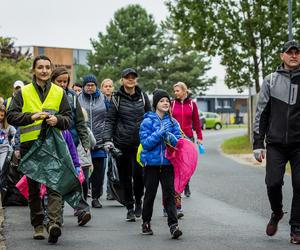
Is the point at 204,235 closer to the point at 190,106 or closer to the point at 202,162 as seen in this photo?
the point at 190,106

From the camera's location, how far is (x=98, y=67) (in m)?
78.1

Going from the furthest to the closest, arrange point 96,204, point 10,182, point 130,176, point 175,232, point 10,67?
point 10,67 < point 10,182 < point 96,204 < point 130,176 < point 175,232

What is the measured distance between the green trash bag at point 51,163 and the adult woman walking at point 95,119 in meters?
3.58

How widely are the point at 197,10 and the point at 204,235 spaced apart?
24343 mm

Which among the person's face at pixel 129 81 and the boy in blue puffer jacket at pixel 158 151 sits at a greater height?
the person's face at pixel 129 81

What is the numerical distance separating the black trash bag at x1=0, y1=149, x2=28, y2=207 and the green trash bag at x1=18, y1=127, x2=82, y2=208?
3.72 m

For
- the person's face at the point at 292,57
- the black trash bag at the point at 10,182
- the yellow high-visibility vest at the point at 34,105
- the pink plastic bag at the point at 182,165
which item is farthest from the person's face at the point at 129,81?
the black trash bag at the point at 10,182

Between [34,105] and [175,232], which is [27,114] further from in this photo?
[175,232]

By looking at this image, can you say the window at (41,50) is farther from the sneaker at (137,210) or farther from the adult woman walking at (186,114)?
the sneaker at (137,210)

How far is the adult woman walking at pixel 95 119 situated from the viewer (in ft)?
41.1

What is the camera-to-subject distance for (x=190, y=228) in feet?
32.6

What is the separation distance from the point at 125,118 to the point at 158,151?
1.49 meters

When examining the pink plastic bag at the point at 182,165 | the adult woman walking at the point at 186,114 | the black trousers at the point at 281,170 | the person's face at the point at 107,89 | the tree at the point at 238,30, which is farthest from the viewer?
the tree at the point at 238,30

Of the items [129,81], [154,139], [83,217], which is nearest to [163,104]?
[154,139]
